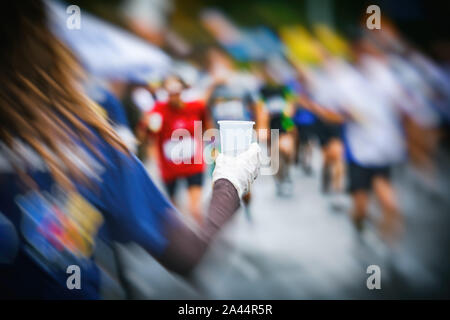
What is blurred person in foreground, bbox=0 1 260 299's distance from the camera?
1.72m

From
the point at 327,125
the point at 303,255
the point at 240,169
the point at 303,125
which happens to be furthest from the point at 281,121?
the point at 240,169

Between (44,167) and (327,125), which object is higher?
(327,125)

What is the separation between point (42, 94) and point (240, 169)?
1044 mm

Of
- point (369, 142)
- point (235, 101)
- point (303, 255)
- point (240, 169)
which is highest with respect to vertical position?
point (235, 101)

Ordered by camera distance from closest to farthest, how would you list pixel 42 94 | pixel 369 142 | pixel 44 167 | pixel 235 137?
pixel 235 137
pixel 42 94
pixel 44 167
pixel 369 142

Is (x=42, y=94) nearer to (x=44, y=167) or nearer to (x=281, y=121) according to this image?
(x=44, y=167)

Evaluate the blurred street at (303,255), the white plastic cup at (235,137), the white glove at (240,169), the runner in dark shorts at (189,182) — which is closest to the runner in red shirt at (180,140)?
the runner in dark shorts at (189,182)

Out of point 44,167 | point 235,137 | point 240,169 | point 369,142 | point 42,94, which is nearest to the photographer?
point 240,169

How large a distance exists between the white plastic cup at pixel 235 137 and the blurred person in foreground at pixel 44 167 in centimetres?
46

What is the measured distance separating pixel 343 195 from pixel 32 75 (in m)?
1.59

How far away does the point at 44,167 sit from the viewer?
6.26ft

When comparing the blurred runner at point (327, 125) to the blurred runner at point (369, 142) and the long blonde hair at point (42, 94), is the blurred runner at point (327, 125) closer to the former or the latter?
the blurred runner at point (369, 142)

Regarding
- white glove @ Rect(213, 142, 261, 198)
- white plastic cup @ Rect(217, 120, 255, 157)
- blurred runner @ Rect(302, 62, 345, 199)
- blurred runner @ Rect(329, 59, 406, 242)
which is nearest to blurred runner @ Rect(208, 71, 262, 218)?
blurred runner @ Rect(302, 62, 345, 199)

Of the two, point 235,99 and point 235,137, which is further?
point 235,99
